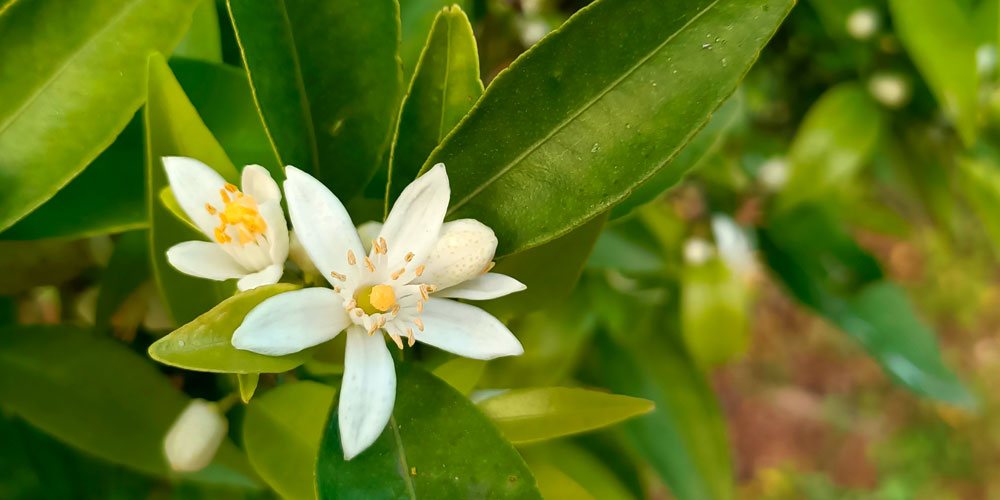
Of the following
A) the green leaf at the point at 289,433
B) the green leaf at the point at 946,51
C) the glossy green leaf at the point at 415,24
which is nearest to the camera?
the green leaf at the point at 289,433

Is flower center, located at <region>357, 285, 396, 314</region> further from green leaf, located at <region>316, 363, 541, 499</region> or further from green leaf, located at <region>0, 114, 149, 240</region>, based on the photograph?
green leaf, located at <region>0, 114, 149, 240</region>

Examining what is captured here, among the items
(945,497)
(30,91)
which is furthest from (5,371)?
(945,497)

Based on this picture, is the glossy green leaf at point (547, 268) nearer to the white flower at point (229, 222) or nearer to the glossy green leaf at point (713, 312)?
the white flower at point (229, 222)

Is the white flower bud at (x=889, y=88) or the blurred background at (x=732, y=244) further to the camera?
the white flower bud at (x=889, y=88)

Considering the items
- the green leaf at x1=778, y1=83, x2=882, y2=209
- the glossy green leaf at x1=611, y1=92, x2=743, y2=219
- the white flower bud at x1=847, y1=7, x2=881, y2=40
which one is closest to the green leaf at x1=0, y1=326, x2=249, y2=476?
the glossy green leaf at x1=611, y1=92, x2=743, y2=219

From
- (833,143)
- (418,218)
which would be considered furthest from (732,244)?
(418,218)

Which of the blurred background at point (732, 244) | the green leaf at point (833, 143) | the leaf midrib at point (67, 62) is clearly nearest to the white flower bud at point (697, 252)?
the blurred background at point (732, 244)
